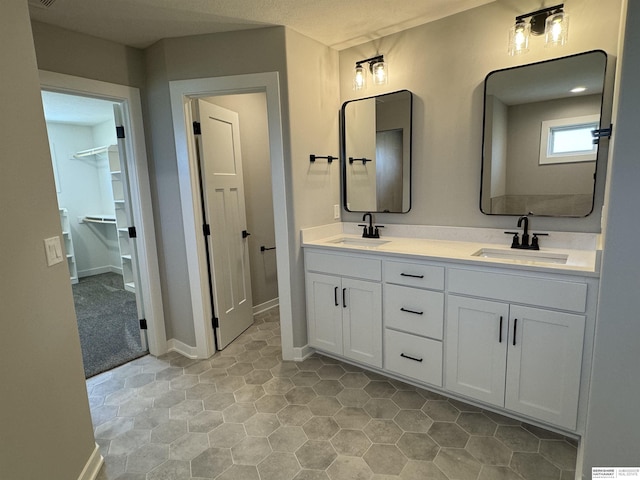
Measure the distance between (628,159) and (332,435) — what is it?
73.8 inches

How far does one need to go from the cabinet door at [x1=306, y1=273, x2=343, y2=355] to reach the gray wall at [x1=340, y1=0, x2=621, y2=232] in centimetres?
82

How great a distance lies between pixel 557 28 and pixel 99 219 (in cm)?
601

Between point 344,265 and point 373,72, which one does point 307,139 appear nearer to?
point 373,72

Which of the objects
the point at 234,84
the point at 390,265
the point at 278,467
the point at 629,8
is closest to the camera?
the point at 629,8

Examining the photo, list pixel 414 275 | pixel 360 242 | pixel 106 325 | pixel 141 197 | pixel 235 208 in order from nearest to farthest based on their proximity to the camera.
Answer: pixel 414 275, pixel 141 197, pixel 360 242, pixel 235 208, pixel 106 325

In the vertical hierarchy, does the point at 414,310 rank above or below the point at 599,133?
below

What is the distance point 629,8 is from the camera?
3.92 ft

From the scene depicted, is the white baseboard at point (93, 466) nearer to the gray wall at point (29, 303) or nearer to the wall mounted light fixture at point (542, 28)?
the gray wall at point (29, 303)

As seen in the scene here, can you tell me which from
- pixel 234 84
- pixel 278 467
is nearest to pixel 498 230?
pixel 278 467

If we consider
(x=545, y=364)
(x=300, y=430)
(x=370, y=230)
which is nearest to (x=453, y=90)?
(x=370, y=230)

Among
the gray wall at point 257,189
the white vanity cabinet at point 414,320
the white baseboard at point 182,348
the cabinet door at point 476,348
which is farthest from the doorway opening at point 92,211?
the cabinet door at point 476,348

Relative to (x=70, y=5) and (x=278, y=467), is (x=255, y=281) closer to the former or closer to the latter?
(x=278, y=467)

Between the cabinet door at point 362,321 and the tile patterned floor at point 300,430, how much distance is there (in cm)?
17

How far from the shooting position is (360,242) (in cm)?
283
